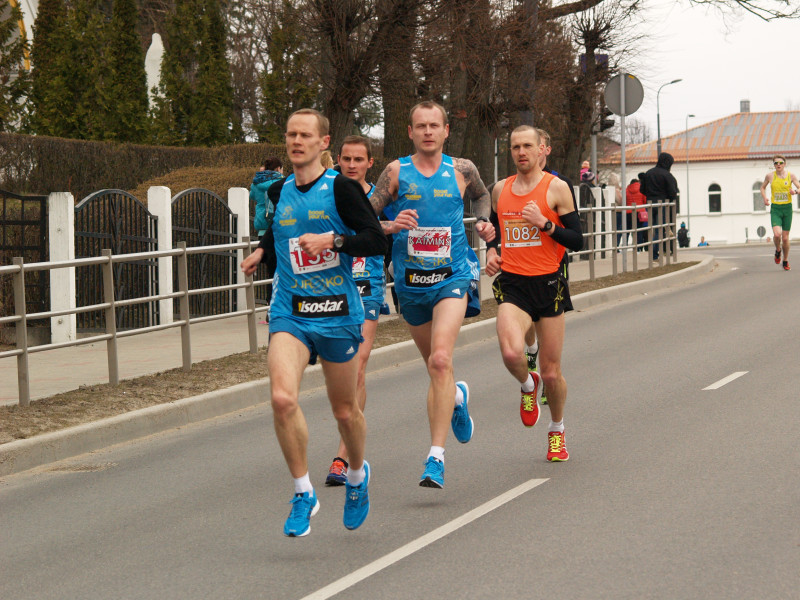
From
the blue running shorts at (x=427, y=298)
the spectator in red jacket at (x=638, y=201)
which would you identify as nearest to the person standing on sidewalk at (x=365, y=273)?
the blue running shorts at (x=427, y=298)

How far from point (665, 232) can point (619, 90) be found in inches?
140

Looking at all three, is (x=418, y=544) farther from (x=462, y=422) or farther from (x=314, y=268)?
(x=462, y=422)

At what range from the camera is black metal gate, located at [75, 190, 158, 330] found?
14914 mm

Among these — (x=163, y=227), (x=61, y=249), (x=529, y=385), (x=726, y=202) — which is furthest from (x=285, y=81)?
(x=726, y=202)

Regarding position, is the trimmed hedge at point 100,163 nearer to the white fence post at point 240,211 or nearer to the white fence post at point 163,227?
the white fence post at point 240,211

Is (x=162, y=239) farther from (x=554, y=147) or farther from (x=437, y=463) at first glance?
(x=554, y=147)

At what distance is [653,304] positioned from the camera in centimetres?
1855

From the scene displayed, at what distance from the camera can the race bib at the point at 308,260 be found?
232 inches

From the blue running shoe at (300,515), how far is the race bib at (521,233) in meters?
2.55

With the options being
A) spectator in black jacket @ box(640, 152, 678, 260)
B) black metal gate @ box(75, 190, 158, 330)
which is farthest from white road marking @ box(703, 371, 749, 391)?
spectator in black jacket @ box(640, 152, 678, 260)

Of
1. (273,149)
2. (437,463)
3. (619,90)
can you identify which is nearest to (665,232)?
(619,90)

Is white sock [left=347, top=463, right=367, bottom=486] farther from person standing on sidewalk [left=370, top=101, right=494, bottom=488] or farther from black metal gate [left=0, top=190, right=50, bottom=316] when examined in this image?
black metal gate [left=0, top=190, right=50, bottom=316]

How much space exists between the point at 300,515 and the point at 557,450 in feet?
8.05

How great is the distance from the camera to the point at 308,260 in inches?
233
